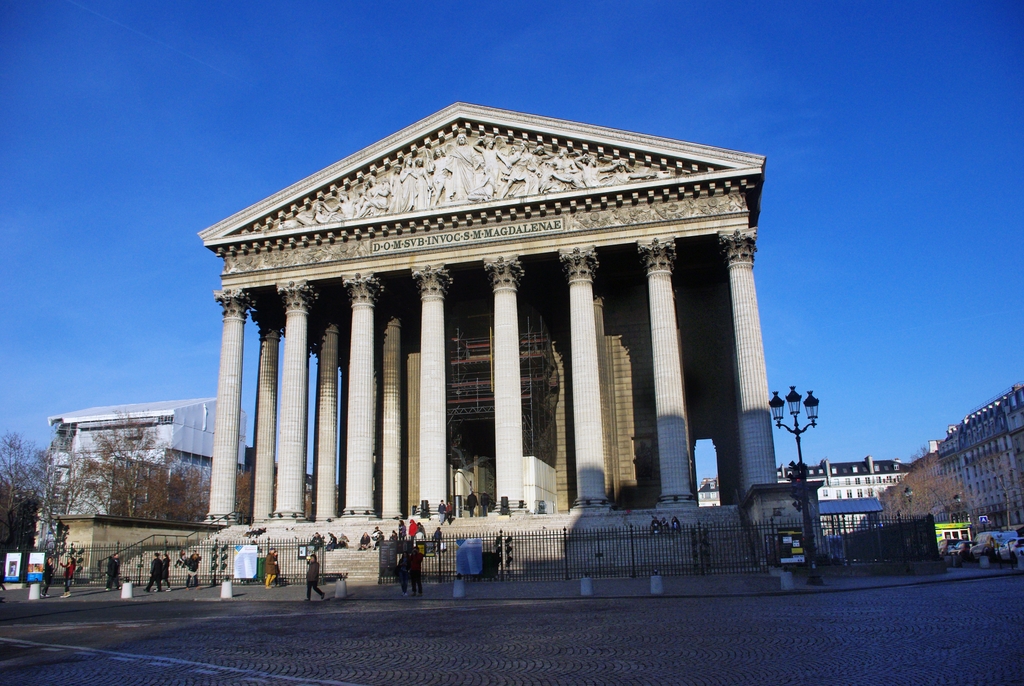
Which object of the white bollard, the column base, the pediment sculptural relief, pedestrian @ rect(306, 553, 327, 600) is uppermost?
the pediment sculptural relief

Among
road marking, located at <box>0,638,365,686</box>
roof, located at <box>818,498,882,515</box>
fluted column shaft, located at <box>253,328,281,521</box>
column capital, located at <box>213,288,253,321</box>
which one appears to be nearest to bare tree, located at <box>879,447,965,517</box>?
roof, located at <box>818,498,882,515</box>

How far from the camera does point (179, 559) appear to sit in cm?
3162

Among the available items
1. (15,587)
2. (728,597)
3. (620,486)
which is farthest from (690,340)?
(15,587)

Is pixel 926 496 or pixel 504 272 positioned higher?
pixel 504 272

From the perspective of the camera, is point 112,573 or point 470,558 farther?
point 112,573

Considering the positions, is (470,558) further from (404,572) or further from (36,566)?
(36,566)

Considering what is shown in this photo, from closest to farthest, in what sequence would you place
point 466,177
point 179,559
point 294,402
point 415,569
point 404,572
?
1. point 415,569
2. point 404,572
3. point 179,559
4. point 466,177
5. point 294,402

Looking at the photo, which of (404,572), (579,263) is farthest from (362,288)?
(404,572)

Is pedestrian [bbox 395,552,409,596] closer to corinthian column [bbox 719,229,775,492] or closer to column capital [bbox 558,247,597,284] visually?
corinthian column [bbox 719,229,775,492]

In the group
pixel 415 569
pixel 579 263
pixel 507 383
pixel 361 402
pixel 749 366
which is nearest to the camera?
pixel 415 569

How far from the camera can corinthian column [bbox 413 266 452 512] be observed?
3481 centimetres

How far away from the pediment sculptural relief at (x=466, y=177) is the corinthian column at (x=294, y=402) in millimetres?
3500

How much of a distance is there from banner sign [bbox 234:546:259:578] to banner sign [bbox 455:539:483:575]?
7.27 m

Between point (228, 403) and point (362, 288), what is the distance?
8.04m
